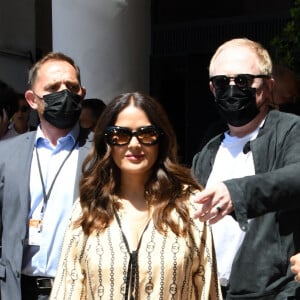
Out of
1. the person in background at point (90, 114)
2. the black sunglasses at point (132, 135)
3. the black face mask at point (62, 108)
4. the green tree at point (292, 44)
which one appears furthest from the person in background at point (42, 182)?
the green tree at point (292, 44)

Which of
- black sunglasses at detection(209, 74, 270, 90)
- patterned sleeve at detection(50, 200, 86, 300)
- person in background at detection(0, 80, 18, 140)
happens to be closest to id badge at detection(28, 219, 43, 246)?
patterned sleeve at detection(50, 200, 86, 300)

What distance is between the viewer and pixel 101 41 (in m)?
7.01

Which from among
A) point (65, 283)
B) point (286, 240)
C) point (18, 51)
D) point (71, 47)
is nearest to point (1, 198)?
point (65, 283)

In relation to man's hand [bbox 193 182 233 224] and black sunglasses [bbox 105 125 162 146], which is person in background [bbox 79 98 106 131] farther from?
man's hand [bbox 193 182 233 224]

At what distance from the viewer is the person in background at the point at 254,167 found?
3.09 m

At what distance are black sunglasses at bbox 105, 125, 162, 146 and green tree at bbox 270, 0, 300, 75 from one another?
Result: 3244mm

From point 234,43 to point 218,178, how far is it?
25.4 inches

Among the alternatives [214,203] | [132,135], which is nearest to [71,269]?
[132,135]

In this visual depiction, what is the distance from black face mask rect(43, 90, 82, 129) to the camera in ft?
12.4

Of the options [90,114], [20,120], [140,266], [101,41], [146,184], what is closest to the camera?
[140,266]

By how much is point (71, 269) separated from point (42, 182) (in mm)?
904

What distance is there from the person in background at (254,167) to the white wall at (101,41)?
3595 mm

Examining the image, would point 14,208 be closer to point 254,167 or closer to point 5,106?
point 254,167

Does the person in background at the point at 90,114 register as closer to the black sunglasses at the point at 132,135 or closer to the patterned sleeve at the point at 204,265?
the black sunglasses at the point at 132,135
